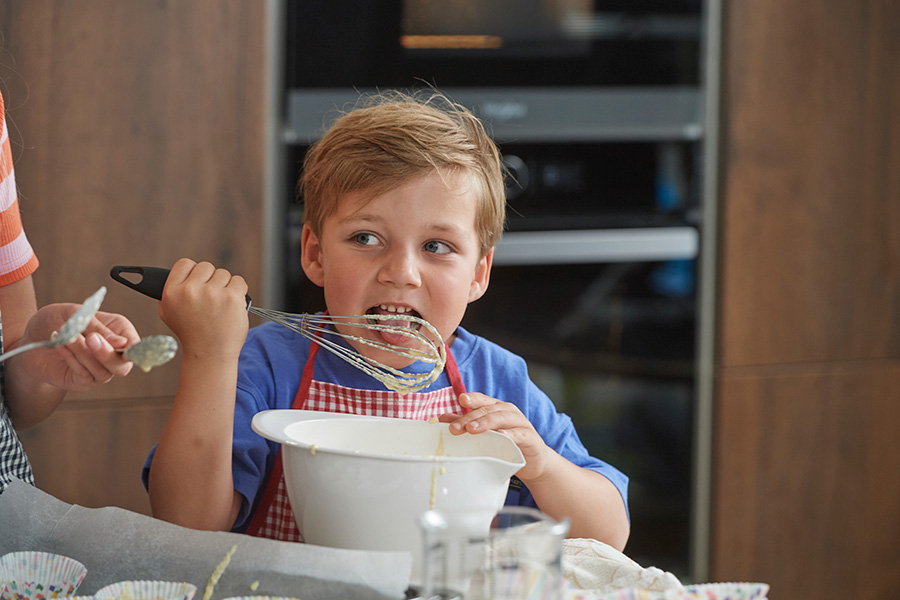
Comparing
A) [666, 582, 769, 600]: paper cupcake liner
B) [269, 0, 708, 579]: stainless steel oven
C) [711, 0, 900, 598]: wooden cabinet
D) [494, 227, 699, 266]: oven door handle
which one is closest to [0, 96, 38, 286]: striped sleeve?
[666, 582, 769, 600]: paper cupcake liner

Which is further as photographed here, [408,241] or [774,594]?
[774,594]

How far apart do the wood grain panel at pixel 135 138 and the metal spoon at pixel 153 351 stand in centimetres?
98

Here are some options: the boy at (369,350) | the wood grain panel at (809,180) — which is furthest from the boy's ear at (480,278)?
the wood grain panel at (809,180)

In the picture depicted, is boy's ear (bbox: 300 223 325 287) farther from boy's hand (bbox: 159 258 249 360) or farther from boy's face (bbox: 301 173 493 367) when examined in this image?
boy's hand (bbox: 159 258 249 360)

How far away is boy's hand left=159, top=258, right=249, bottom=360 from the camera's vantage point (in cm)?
66

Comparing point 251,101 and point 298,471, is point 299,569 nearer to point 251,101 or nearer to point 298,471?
point 298,471

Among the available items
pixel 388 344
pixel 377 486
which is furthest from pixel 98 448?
pixel 377 486

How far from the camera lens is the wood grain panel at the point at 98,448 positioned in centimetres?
142

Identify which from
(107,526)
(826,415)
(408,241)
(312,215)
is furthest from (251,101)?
(826,415)

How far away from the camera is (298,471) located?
0.60 meters

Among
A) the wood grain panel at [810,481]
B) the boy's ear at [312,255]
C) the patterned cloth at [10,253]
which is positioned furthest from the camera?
the wood grain panel at [810,481]

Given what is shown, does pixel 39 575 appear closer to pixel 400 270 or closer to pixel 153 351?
pixel 153 351

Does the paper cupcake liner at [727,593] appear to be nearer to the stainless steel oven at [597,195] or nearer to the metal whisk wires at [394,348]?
the metal whisk wires at [394,348]

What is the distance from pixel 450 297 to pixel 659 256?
96 cm
